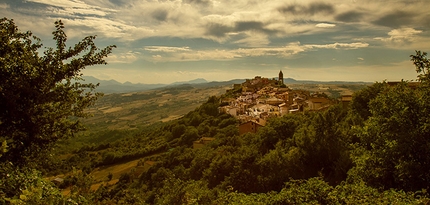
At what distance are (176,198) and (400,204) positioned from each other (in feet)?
25.9

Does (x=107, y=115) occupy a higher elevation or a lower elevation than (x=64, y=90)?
lower

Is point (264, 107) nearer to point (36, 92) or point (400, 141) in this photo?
point (400, 141)

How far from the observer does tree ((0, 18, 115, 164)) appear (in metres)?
6.36

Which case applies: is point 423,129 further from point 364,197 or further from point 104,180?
point 104,180

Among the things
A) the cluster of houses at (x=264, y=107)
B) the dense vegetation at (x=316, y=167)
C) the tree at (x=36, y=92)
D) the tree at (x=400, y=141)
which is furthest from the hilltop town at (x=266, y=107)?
the tree at (x=36, y=92)

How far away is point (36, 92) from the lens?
665 cm

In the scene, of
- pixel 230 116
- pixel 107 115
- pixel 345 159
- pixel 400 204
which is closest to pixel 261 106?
pixel 230 116

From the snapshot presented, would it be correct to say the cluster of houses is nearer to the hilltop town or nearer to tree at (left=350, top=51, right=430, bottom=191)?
the hilltop town

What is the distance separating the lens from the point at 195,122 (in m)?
60.3

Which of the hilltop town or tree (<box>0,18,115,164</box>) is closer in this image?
tree (<box>0,18,115,164</box>)

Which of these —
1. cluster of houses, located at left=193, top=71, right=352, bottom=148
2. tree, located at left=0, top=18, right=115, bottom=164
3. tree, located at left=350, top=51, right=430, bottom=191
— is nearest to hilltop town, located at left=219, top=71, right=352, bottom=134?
cluster of houses, located at left=193, top=71, right=352, bottom=148

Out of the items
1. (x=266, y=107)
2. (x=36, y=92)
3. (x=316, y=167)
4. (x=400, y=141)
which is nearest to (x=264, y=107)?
(x=266, y=107)

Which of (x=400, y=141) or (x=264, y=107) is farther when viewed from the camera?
(x=264, y=107)

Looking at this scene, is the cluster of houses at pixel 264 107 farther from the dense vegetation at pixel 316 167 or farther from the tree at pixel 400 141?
the tree at pixel 400 141
